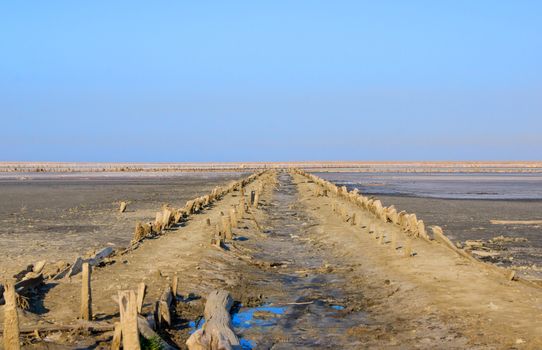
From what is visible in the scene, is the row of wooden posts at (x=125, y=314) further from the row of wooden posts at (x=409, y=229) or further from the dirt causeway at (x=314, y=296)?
the row of wooden posts at (x=409, y=229)

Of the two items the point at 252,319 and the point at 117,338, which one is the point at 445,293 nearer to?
the point at 252,319

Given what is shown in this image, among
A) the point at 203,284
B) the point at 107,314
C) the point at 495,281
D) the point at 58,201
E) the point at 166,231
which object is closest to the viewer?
the point at 107,314

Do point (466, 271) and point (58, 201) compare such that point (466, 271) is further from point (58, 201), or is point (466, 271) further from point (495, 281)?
point (58, 201)

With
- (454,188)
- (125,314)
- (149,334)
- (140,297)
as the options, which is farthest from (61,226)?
(454,188)

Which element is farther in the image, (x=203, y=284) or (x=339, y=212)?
(x=339, y=212)

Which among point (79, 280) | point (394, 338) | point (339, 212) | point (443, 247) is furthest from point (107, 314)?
point (339, 212)

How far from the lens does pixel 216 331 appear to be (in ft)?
26.5

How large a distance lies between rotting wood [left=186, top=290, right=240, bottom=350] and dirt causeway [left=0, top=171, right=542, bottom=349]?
12.4 inches

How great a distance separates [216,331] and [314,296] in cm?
412

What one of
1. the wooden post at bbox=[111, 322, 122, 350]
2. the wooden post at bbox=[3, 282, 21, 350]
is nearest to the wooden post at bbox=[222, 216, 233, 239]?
the wooden post at bbox=[111, 322, 122, 350]

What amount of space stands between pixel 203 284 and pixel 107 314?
308 cm

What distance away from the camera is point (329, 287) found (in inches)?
507

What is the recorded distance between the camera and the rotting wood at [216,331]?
7719 mm

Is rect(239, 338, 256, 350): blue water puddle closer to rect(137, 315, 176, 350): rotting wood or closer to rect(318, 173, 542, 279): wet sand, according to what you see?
rect(137, 315, 176, 350): rotting wood
